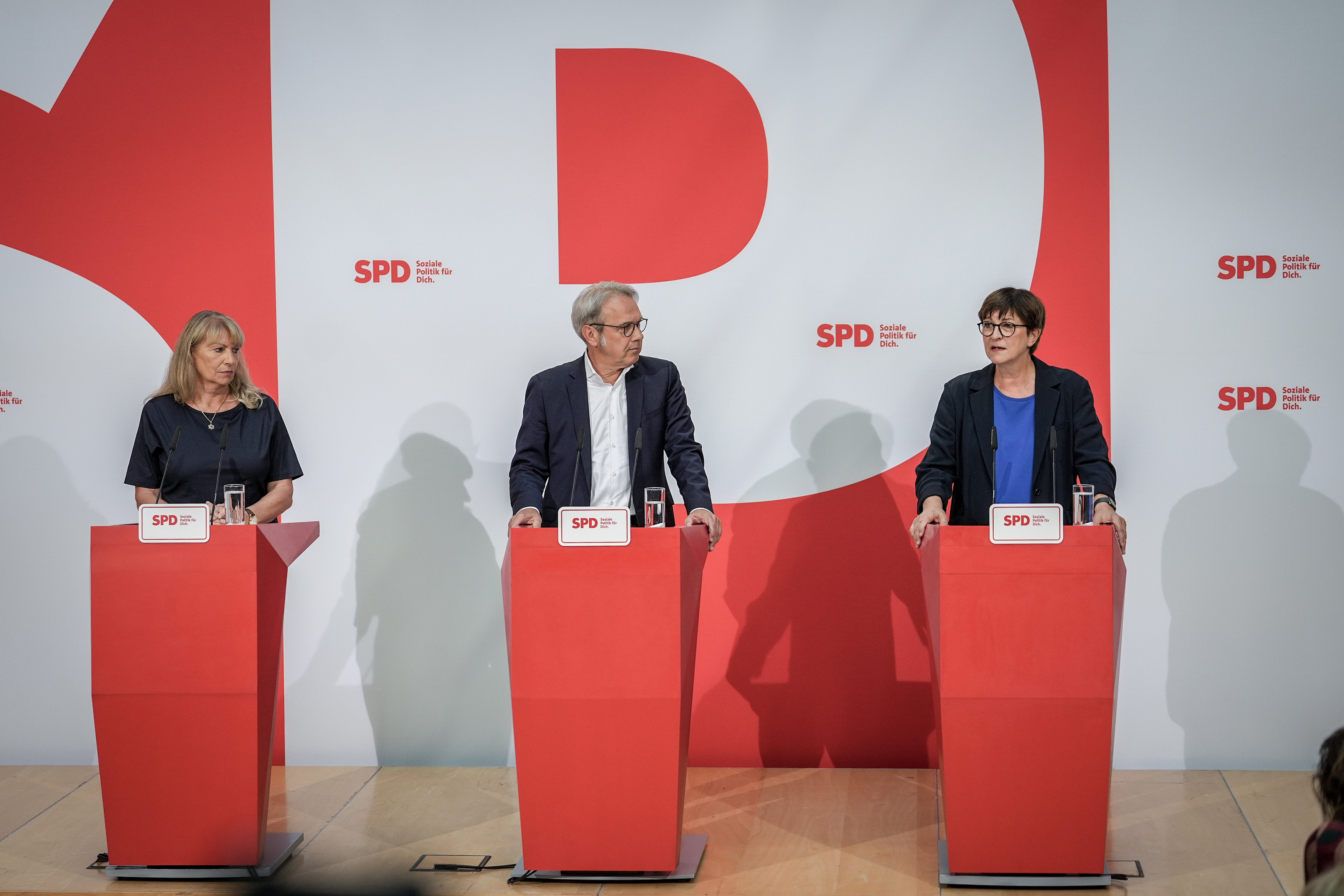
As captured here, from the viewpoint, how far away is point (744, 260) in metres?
4.54

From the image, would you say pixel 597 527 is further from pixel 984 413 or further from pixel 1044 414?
pixel 1044 414

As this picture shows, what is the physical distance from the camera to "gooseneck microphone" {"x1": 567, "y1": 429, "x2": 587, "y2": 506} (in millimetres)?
3336

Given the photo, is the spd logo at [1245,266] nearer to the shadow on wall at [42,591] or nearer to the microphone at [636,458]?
the microphone at [636,458]

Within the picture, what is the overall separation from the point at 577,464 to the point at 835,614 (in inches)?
60.1

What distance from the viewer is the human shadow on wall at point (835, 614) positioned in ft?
14.9

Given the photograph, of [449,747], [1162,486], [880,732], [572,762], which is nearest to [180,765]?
A: [572,762]

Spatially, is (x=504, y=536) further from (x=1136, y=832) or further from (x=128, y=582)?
(x=1136, y=832)

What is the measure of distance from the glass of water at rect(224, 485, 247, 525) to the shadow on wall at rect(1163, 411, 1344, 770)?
10.8 ft

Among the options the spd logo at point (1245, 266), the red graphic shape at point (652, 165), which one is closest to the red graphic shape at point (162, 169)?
the red graphic shape at point (652, 165)

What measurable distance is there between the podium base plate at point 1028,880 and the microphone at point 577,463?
1.49 meters

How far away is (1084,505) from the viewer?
10.8ft

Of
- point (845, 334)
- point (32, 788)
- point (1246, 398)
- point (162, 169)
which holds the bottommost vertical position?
point (32, 788)

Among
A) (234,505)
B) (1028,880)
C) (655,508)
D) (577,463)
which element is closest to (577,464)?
(577,463)

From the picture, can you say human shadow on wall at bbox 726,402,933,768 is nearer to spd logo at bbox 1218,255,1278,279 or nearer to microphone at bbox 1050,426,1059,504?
microphone at bbox 1050,426,1059,504
